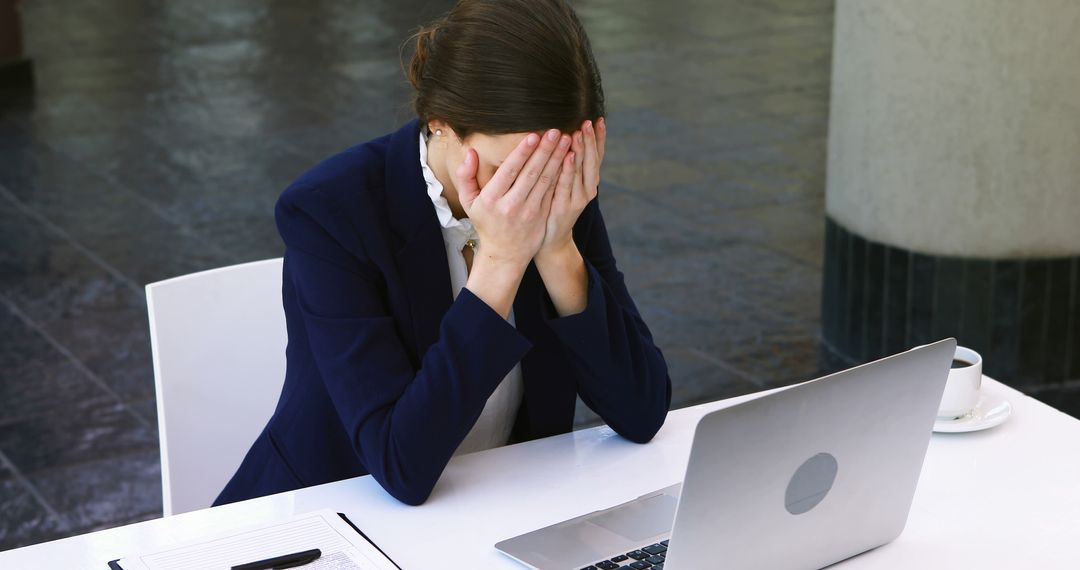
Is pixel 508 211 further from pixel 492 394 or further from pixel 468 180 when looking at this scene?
pixel 492 394

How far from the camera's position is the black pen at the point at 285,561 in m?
1.38

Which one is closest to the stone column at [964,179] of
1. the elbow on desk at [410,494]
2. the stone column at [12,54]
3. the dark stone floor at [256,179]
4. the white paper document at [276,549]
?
the dark stone floor at [256,179]

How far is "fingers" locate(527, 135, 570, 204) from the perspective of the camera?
1630mm

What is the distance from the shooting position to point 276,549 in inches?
56.3

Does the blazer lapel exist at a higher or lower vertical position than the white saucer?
higher

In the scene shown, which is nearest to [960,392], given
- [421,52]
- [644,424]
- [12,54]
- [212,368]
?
[644,424]

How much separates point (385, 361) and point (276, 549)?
0.31m

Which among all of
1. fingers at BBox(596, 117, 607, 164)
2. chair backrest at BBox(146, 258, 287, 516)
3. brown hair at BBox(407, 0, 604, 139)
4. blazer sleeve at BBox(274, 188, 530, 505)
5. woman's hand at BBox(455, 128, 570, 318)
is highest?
brown hair at BBox(407, 0, 604, 139)

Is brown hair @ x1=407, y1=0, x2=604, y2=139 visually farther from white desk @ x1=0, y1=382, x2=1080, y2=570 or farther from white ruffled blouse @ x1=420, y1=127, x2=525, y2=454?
white desk @ x1=0, y1=382, x2=1080, y2=570

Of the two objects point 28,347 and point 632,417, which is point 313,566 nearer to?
point 632,417

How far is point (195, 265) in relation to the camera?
473 cm

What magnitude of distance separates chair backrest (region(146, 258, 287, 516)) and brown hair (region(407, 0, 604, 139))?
1.67 ft

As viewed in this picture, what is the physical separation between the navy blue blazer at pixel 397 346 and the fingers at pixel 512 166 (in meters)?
0.13

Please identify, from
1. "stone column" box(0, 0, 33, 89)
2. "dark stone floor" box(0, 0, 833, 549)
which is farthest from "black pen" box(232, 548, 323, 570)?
"stone column" box(0, 0, 33, 89)
